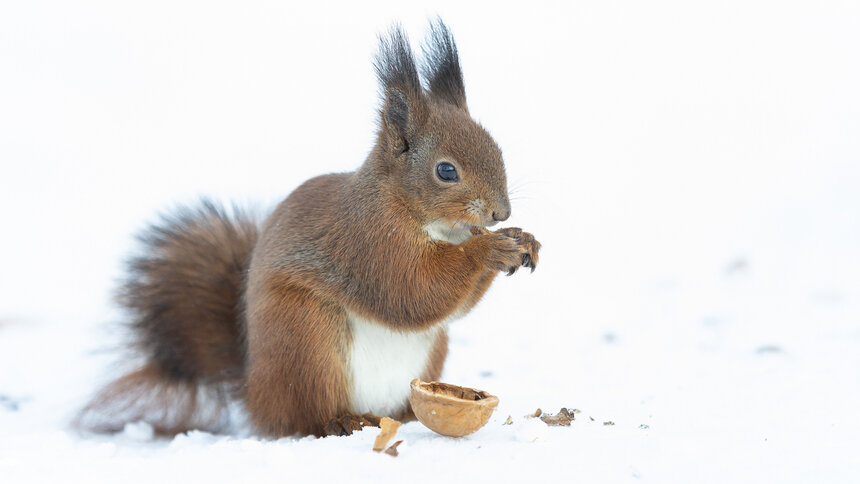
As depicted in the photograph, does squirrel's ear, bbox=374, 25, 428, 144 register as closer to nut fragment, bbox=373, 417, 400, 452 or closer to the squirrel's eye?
the squirrel's eye

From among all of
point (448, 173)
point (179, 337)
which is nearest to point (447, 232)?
point (448, 173)

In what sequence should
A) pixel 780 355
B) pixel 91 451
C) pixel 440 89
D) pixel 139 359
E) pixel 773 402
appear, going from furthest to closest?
1. pixel 780 355
2. pixel 139 359
3. pixel 440 89
4. pixel 773 402
5. pixel 91 451

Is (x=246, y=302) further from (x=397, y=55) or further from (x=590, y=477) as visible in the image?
(x=590, y=477)

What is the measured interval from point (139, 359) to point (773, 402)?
1.71m

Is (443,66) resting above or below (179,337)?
above

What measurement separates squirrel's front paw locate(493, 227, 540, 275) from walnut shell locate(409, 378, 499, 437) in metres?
0.34

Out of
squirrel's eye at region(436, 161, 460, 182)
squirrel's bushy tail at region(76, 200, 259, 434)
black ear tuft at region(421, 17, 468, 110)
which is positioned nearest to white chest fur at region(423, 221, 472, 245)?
squirrel's eye at region(436, 161, 460, 182)

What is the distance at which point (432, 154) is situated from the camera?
1916 millimetres

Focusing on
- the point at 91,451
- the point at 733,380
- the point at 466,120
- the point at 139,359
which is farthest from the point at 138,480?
the point at 733,380

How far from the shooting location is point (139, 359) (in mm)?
2318

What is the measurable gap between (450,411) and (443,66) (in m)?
0.99

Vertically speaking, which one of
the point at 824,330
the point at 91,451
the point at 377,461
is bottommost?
the point at 91,451

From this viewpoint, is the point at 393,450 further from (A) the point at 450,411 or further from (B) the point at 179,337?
(B) the point at 179,337

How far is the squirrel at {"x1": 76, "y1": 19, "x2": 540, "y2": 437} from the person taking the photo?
6.10 feet
